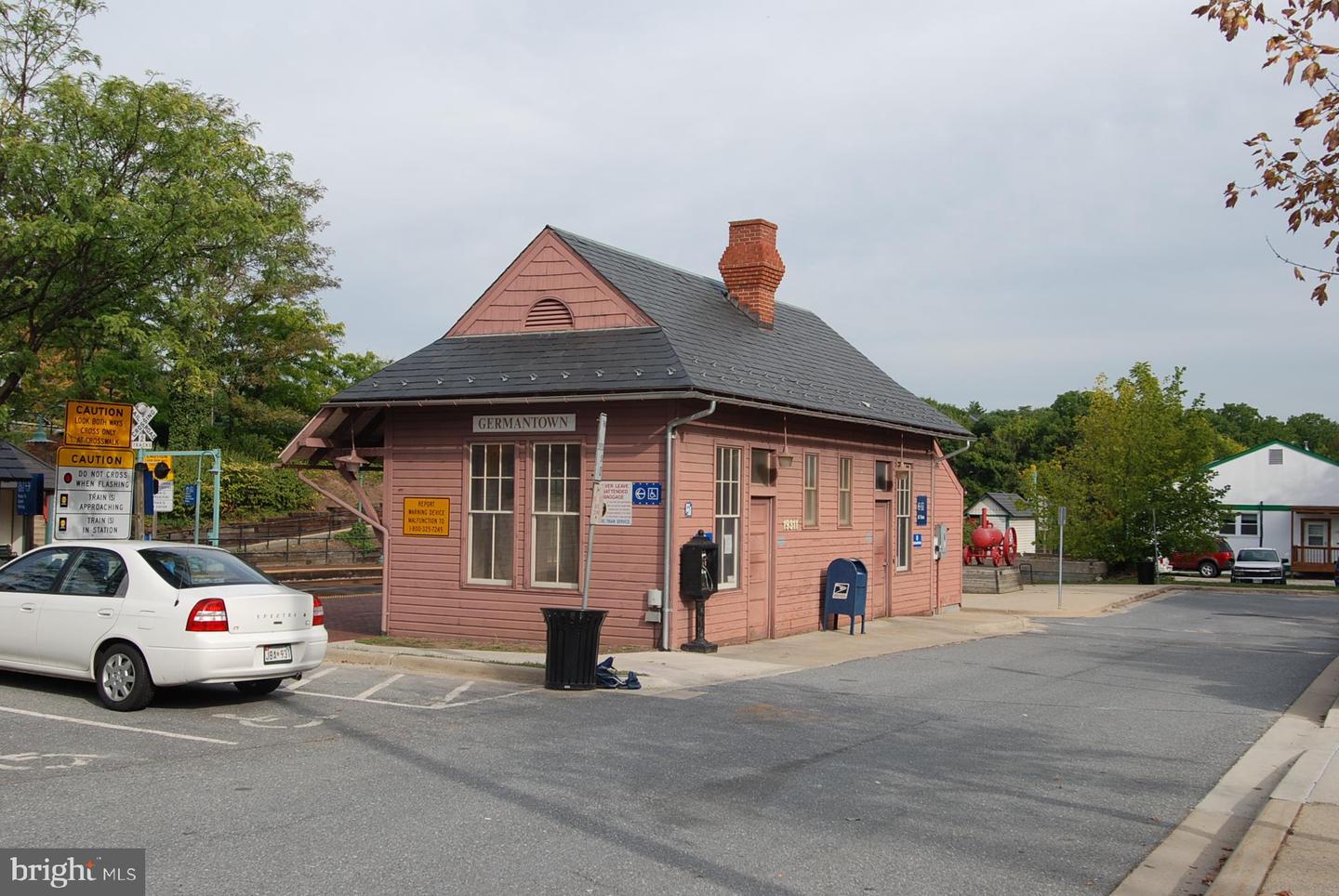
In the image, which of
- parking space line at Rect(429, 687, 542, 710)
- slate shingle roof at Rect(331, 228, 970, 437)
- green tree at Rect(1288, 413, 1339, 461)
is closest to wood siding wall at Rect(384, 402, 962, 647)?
slate shingle roof at Rect(331, 228, 970, 437)

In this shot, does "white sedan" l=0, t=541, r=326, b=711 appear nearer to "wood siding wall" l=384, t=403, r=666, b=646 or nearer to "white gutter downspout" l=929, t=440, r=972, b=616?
"wood siding wall" l=384, t=403, r=666, b=646

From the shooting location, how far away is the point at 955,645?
59.7 feet

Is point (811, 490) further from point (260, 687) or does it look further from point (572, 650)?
point (260, 687)

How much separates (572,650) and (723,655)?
351cm

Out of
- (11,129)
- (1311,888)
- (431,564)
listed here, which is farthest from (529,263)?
(1311,888)

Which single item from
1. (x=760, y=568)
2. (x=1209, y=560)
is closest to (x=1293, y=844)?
(x=760, y=568)

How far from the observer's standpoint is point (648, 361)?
15938 mm

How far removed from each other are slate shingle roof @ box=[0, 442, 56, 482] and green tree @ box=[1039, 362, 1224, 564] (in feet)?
111

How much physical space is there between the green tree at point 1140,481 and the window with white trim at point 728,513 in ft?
94.7

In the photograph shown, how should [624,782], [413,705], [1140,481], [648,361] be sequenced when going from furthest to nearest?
[1140,481]
[648,361]
[413,705]
[624,782]

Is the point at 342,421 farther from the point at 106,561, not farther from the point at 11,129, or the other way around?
the point at 106,561

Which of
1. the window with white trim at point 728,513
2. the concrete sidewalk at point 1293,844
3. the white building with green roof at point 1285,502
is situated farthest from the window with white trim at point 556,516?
the white building with green roof at point 1285,502

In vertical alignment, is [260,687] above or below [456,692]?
above

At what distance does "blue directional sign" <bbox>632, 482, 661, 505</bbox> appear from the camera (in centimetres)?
1549
